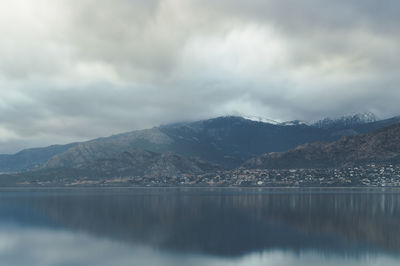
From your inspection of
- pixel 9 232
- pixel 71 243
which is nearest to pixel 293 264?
pixel 71 243

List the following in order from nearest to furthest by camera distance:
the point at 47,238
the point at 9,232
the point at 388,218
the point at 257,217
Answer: the point at 47,238, the point at 9,232, the point at 388,218, the point at 257,217

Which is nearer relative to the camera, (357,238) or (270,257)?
(270,257)

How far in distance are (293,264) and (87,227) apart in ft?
196

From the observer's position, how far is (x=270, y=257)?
197 feet

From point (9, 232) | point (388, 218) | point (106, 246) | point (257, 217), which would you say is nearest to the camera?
point (106, 246)

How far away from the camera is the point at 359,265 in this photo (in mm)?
53281

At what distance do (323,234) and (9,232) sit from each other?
72.9m

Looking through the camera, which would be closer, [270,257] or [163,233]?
[270,257]

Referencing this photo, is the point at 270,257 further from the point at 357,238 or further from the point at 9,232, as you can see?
the point at 9,232

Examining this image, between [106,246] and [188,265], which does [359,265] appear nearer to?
[188,265]

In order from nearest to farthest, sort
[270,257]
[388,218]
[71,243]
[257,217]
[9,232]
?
[270,257] → [71,243] → [9,232] → [388,218] → [257,217]

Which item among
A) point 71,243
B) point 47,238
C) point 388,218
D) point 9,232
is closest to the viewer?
point 71,243

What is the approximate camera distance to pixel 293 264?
54.9 meters

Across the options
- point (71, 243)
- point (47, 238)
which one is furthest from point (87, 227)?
point (71, 243)
